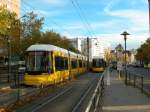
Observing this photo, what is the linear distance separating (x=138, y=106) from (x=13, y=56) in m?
60.5

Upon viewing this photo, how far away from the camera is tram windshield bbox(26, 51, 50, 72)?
3784cm

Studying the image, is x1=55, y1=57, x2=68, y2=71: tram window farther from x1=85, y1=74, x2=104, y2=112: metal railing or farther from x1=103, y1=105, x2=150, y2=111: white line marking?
x1=103, y1=105, x2=150, y2=111: white line marking

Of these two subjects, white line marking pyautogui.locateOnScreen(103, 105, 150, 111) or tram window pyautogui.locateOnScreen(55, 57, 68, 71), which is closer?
white line marking pyautogui.locateOnScreen(103, 105, 150, 111)

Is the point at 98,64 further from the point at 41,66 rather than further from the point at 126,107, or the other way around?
the point at 126,107

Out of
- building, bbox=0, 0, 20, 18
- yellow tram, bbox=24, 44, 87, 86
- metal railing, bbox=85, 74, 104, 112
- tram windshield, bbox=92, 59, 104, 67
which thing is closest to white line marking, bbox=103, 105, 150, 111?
metal railing, bbox=85, 74, 104, 112

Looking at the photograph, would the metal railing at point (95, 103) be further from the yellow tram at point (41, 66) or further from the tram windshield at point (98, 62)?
the tram windshield at point (98, 62)

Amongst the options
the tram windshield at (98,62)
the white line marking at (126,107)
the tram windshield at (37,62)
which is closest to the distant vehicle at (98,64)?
the tram windshield at (98,62)

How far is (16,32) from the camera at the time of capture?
2943 inches

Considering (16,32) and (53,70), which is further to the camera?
(16,32)

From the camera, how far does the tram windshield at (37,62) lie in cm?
3784

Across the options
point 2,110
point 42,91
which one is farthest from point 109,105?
point 42,91

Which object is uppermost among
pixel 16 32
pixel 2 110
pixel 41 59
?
pixel 16 32

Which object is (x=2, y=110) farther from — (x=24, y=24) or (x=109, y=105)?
(x=24, y=24)

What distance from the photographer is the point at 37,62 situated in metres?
38.1
